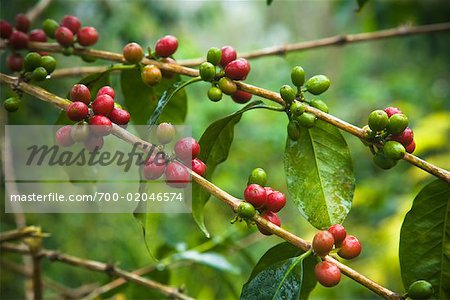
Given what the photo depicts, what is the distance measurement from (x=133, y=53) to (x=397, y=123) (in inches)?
14.6

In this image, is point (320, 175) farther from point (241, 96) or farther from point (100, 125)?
point (100, 125)

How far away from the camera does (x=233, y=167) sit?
2846mm

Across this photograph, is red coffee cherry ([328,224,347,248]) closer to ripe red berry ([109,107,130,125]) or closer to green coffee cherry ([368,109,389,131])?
green coffee cherry ([368,109,389,131])

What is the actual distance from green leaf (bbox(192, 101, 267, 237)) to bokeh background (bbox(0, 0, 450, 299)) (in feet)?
0.34

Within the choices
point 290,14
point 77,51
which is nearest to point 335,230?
point 77,51

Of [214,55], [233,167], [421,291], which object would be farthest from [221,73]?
[233,167]

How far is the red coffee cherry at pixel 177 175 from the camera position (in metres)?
0.60

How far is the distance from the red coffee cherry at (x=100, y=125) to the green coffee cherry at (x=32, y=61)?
145mm

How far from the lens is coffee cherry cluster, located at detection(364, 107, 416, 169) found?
1.88 ft

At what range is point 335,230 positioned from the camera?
1.89ft

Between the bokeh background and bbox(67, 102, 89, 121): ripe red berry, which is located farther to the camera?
the bokeh background

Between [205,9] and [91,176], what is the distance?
278 cm

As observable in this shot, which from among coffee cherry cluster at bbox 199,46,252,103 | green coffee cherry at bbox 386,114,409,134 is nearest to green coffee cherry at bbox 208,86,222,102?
coffee cherry cluster at bbox 199,46,252,103

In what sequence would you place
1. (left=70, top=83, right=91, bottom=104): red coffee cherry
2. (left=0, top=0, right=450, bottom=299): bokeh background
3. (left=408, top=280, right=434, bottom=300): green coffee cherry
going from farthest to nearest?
(left=0, top=0, right=450, bottom=299): bokeh background
(left=70, top=83, right=91, bottom=104): red coffee cherry
(left=408, top=280, right=434, bottom=300): green coffee cherry
